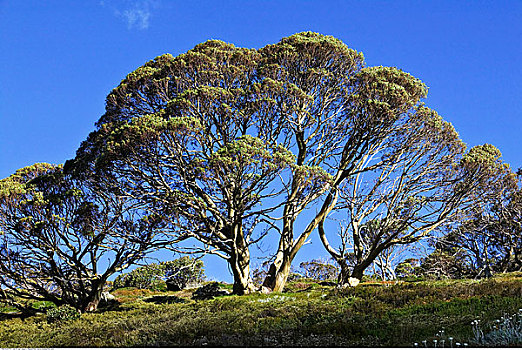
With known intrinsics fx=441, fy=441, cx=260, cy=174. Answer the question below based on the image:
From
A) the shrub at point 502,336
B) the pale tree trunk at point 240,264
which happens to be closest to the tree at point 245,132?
the pale tree trunk at point 240,264

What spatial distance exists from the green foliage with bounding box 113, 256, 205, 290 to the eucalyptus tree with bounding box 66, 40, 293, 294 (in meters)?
2.57

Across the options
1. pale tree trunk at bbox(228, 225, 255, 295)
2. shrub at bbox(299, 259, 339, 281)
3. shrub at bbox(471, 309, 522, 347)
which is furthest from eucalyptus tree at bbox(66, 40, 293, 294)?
shrub at bbox(299, 259, 339, 281)

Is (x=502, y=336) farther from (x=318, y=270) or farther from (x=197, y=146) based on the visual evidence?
(x=318, y=270)

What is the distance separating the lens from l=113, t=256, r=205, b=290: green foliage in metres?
19.9

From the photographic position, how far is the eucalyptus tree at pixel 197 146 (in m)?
16.3

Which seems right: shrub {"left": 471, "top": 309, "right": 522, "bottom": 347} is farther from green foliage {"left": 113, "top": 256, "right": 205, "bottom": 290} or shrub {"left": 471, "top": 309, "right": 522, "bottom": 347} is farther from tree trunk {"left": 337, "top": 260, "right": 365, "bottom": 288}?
green foliage {"left": 113, "top": 256, "right": 205, "bottom": 290}

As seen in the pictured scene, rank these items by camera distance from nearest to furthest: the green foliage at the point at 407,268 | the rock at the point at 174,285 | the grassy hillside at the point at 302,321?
the grassy hillside at the point at 302,321, the rock at the point at 174,285, the green foliage at the point at 407,268

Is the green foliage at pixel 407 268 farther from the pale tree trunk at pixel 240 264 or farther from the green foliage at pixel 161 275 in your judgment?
the pale tree trunk at pixel 240 264

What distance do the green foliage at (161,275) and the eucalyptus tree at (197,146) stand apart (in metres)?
2.57

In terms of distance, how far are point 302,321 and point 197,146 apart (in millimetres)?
9438

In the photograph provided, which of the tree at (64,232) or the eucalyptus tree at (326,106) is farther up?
the eucalyptus tree at (326,106)

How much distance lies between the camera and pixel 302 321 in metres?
11.0

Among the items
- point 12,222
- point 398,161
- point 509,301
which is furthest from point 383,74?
point 12,222

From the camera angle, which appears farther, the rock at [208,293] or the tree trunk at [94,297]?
the rock at [208,293]
